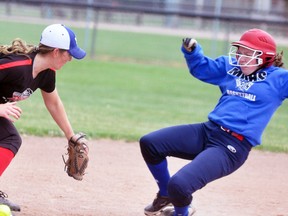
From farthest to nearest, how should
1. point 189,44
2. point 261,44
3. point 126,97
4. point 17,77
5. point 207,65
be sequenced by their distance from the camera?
point 126,97
point 207,65
point 189,44
point 261,44
point 17,77

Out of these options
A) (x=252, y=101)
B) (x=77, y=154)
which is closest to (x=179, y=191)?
(x=252, y=101)

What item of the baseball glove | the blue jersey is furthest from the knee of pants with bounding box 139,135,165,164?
the baseball glove

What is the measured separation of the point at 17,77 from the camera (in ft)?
15.5

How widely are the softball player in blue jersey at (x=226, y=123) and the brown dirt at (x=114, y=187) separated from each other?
738mm

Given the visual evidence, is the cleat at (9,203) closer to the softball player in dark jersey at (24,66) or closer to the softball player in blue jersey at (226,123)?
the softball player in dark jersey at (24,66)

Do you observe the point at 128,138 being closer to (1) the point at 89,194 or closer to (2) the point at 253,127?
(1) the point at 89,194

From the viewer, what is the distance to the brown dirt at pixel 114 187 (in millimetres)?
5500

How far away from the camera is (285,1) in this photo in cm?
3350

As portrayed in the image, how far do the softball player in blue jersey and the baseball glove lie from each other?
23.6 inches

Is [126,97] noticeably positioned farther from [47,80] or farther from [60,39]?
[60,39]

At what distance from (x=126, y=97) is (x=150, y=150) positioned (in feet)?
24.3

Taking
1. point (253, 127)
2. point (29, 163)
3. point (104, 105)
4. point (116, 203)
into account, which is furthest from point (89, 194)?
point (104, 105)

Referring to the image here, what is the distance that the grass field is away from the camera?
9.27 meters

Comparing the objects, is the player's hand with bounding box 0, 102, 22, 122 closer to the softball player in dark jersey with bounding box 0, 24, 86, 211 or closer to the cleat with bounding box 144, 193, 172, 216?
the softball player in dark jersey with bounding box 0, 24, 86, 211
